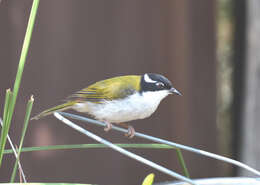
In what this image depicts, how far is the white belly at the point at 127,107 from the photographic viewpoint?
5.97 ft

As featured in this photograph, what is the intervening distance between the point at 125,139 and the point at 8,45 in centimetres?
106

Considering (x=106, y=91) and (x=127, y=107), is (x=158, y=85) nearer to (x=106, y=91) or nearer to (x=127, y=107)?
(x=127, y=107)

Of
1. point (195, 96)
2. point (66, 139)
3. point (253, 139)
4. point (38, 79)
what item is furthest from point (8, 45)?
point (253, 139)

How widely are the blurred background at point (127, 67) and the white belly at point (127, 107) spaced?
2.36 feet

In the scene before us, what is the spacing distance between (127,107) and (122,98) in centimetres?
11

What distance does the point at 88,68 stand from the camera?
10.4 feet

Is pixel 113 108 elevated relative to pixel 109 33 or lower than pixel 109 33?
lower

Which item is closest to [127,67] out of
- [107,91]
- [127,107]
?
[107,91]

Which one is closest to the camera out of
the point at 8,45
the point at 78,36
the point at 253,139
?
the point at 8,45

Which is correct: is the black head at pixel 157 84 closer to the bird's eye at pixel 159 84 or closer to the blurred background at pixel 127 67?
the bird's eye at pixel 159 84

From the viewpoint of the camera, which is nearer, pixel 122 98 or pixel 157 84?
pixel 157 84

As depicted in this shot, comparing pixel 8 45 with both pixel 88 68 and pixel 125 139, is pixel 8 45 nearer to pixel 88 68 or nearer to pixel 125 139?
pixel 88 68

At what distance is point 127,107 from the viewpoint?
185 centimetres

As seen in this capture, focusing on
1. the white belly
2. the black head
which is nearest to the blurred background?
the white belly
